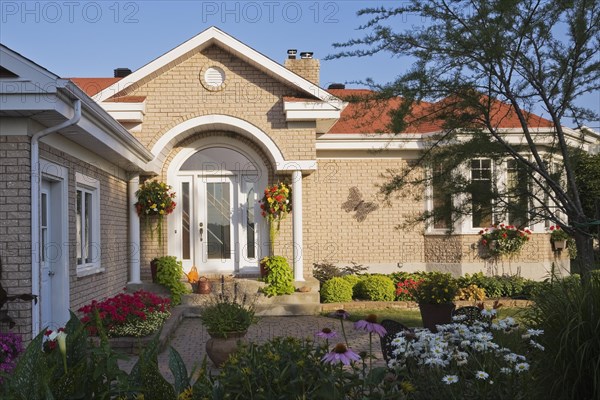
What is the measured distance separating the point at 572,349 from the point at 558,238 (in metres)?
12.9

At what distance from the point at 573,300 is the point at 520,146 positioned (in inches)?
165

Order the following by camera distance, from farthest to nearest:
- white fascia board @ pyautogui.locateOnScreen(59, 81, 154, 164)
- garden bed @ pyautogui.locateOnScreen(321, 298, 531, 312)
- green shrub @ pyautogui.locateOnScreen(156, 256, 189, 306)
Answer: garden bed @ pyautogui.locateOnScreen(321, 298, 531, 312)
green shrub @ pyautogui.locateOnScreen(156, 256, 189, 306)
white fascia board @ pyautogui.locateOnScreen(59, 81, 154, 164)

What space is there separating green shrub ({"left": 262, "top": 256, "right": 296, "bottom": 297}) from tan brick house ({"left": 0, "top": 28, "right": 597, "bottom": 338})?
466 millimetres

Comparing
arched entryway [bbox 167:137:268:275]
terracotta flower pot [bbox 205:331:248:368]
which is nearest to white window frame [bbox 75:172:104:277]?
arched entryway [bbox 167:137:268:275]

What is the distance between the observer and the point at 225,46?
13547 millimetres

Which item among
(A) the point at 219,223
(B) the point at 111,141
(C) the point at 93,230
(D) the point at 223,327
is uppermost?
(B) the point at 111,141

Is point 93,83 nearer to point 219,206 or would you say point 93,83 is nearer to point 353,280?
point 219,206

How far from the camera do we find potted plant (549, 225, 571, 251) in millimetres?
16141

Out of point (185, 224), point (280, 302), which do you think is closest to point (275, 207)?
point (280, 302)

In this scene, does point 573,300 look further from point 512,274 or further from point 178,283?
point 512,274

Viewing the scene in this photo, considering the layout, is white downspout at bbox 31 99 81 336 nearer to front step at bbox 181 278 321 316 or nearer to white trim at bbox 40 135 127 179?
white trim at bbox 40 135 127 179

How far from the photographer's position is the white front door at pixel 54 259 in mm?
9242

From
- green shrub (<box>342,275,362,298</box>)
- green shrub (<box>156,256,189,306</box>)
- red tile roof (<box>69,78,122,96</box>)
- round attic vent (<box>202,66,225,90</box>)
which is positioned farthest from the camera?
red tile roof (<box>69,78,122,96</box>)

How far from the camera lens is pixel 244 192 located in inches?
582
